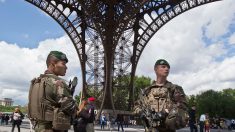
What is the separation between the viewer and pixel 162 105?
4.87 m

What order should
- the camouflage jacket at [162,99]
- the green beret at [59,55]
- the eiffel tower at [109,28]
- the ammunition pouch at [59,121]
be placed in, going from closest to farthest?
1. the ammunition pouch at [59,121]
2. the green beret at [59,55]
3. the camouflage jacket at [162,99]
4. the eiffel tower at [109,28]

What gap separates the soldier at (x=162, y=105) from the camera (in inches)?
183

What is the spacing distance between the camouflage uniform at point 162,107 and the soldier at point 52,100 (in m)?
1.01

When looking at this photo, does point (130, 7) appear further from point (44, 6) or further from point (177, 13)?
point (44, 6)

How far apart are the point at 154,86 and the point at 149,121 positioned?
0.49 meters

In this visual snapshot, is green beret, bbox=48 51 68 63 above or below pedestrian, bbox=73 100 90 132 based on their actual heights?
above

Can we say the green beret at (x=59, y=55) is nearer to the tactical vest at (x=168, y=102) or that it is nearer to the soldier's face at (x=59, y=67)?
the soldier's face at (x=59, y=67)

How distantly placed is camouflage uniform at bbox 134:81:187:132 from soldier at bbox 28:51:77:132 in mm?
1008

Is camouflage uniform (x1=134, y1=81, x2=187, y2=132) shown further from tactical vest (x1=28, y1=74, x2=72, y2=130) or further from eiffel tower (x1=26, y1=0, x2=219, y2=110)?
eiffel tower (x1=26, y1=0, x2=219, y2=110)

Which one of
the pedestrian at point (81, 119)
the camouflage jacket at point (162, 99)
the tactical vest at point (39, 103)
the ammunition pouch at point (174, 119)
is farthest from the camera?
the pedestrian at point (81, 119)

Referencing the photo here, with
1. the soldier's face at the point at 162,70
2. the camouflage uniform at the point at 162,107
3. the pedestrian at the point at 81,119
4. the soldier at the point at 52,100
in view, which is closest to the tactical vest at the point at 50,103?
the soldier at the point at 52,100

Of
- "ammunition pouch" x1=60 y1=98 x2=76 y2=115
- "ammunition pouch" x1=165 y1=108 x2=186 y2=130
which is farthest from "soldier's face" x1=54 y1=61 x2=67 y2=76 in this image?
"ammunition pouch" x1=165 y1=108 x2=186 y2=130

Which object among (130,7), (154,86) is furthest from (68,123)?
(130,7)

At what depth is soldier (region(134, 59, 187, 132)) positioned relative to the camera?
466 centimetres
